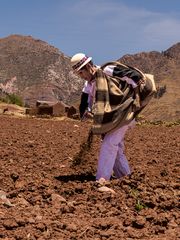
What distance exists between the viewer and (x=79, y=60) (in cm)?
653

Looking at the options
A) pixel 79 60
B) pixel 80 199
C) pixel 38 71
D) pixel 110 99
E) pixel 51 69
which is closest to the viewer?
pixel 80 199

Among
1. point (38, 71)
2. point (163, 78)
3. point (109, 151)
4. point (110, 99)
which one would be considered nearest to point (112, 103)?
point (110, 99)

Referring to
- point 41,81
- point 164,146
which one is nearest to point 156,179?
point 164,146

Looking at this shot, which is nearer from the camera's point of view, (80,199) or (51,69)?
(80,199)

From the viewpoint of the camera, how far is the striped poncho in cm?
659

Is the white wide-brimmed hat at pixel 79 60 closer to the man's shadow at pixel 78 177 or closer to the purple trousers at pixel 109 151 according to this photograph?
the purple trousers at pixel 109 151

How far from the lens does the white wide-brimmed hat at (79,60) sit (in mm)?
6531

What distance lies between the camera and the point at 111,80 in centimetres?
670

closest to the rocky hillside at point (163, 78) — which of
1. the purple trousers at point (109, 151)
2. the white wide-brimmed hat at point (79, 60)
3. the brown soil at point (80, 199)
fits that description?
the brown soil at point (80, 199)

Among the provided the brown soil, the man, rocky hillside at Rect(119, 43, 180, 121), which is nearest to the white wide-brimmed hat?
the man

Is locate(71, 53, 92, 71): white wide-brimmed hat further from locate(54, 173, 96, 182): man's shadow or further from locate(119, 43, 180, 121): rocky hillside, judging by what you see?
locate(119, 43, 180, 121): rocky hillside

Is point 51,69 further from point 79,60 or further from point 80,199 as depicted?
point 80,199

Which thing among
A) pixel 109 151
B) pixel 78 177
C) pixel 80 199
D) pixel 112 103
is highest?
pixel 112 103

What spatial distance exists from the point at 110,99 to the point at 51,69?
251 feet
